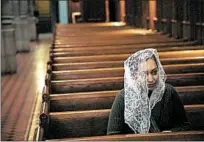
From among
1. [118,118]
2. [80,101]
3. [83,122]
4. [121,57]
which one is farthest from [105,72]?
[118,118]

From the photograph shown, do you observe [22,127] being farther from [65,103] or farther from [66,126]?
[66,126]

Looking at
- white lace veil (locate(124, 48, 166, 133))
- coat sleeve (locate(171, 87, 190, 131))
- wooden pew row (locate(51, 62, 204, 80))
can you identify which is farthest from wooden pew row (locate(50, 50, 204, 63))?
white lace veil (locate(124, 48, 166, 133))

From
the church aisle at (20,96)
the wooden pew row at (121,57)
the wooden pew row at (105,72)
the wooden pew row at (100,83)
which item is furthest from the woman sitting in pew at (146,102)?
the wooden pew row at (121,57)

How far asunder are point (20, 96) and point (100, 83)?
3880 millimetres

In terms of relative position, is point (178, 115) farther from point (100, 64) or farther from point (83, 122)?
point (100, 64)

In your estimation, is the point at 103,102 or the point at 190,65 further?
the point at 190,65

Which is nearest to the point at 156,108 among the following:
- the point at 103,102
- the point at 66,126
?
the point at 66,126

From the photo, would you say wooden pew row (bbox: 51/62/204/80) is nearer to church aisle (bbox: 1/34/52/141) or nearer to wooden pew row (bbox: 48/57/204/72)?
wooden pew row (bbox: 48/57/204/72)

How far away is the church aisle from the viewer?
5.86m

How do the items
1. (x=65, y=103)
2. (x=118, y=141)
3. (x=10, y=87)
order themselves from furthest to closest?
(x=10, y=87) → (x=65, y=103) → (x=118, y=141)

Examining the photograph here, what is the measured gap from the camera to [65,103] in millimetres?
3842

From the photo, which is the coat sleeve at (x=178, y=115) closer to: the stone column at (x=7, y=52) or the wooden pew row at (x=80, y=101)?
the wooden pew row at (x=80, y=101)

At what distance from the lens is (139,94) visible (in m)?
2.80

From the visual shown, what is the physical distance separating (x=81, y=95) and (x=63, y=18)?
767 inches
